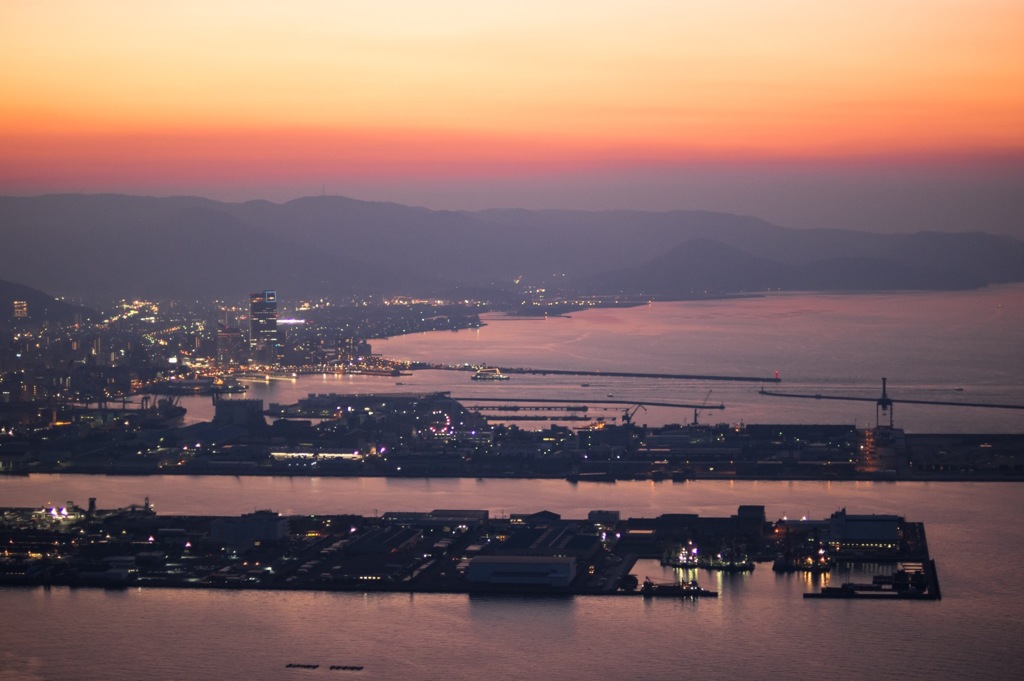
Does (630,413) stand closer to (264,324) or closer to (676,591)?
(676,591)

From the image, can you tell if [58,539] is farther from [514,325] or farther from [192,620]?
[514,325]

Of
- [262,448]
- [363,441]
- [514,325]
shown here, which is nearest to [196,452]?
[262,448]

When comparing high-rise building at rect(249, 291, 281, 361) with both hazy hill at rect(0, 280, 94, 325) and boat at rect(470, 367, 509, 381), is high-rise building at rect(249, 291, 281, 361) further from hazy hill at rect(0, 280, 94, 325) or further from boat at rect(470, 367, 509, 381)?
hazy hill at rect(0, 280, 94, 325)

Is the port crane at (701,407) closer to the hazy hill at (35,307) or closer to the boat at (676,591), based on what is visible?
the boat at (676,591)

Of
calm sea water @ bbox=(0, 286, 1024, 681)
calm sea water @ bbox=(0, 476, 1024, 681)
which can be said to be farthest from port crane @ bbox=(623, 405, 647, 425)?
calm sea water @ bbox=(0, 476, 1024, 681)

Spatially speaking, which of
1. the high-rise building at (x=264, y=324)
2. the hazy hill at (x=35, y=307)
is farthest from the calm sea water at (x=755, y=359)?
the hazy hill at (x=35, y=307)

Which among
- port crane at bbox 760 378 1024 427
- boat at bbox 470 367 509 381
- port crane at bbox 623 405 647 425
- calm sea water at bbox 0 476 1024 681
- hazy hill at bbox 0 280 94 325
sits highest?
hazy hill at bbox 0 280 94 325
